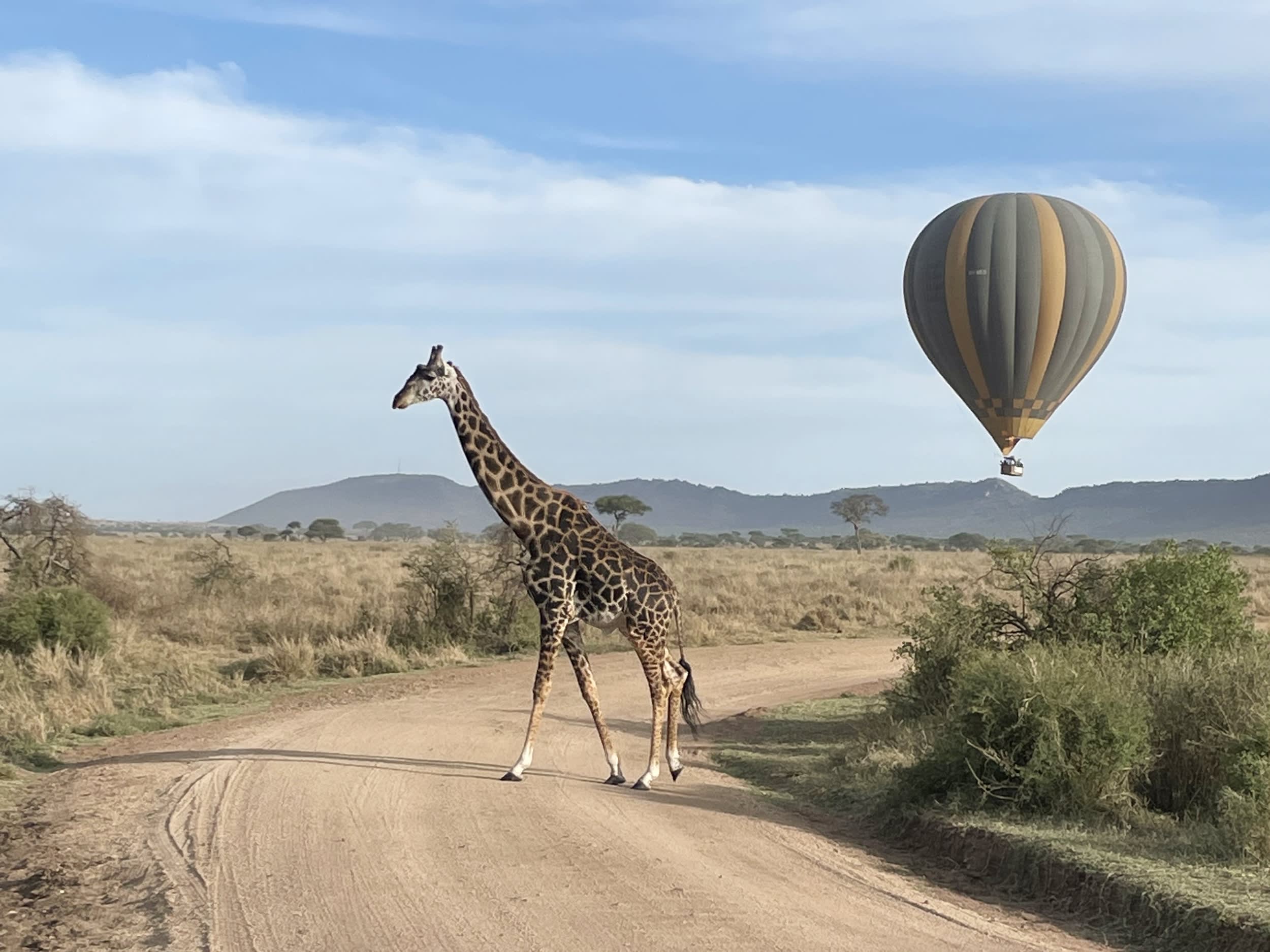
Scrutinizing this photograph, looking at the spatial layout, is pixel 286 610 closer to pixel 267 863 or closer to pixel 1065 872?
pixel 267 863

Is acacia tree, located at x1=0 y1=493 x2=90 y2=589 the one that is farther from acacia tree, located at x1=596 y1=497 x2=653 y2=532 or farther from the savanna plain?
acacia tree, located at x1=596 y1=497 x2=653 y2=532

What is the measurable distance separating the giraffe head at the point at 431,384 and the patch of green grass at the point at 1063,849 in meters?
4.96

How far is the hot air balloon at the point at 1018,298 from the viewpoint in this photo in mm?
24750

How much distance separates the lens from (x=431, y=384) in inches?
527

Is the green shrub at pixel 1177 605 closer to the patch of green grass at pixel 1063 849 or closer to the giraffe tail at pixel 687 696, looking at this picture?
the patch of green grass at pixel 1063 849

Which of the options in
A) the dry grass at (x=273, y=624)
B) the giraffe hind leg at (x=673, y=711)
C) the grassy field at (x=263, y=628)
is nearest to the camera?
the giraffe hind leg at (x=673, y=711)

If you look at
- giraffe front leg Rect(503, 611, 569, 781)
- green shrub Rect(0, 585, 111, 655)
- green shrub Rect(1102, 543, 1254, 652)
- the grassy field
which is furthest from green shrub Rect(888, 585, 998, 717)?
green shrub Rect(0, 585, 111, 655)

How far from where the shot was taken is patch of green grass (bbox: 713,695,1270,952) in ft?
25.9

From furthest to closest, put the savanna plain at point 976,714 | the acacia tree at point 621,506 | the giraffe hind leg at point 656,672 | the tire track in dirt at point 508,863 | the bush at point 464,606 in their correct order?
the acacia tree at point 621,506 → the bush at point 464,606 → the giraffe hind leg at point 656,672 → the savanna plain at point 976,714 → the tire track in dirt at point 508,863

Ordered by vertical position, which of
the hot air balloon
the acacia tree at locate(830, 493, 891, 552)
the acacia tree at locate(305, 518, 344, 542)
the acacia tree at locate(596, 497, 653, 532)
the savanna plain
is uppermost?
the hot air balloon

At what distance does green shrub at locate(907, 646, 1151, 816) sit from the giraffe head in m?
5.70

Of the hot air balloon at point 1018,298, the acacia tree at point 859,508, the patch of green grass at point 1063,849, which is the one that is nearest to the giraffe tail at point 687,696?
the patch of green grass at point 1063,849

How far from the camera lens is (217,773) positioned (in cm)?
1274

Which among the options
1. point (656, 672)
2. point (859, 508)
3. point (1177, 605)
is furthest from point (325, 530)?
point (1177, 605)
